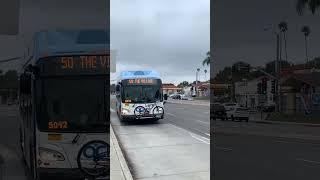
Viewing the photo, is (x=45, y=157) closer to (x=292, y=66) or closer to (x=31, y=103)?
(x=31, y=103)

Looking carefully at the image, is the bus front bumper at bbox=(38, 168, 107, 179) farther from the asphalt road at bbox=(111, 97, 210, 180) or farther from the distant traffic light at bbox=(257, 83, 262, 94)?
the distant traffic light at bbox=(257, 83, 262, 94)

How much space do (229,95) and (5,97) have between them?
9.28 m

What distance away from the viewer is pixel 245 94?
56.4ft

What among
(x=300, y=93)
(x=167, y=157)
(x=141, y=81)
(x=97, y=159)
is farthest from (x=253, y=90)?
(x=141, y=81)

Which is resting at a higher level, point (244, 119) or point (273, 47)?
point (273, 47)

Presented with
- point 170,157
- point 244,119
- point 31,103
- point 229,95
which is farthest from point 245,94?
point 31,103

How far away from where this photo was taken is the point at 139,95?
86.5 feet

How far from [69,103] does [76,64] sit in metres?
0.60

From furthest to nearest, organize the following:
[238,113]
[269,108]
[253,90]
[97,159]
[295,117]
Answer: [295,117] → [238,113] → [269,108] → [253,90] → [97,159]

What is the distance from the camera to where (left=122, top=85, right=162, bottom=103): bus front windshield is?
2597 centimetres

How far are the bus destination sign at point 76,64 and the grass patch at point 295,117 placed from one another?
14.6 meters

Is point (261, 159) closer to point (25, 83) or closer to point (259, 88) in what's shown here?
point (259, 88)

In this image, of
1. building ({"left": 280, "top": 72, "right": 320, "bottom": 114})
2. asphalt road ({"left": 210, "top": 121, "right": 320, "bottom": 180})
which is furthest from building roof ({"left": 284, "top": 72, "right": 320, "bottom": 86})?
asphalt road ({"left": 210, "top": 121, "right": 320, "bottom": 180})

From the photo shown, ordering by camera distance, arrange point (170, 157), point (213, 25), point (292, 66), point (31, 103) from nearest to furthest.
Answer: point (213, 25), point (31, 103), point (170, 157), point (292, 66)
